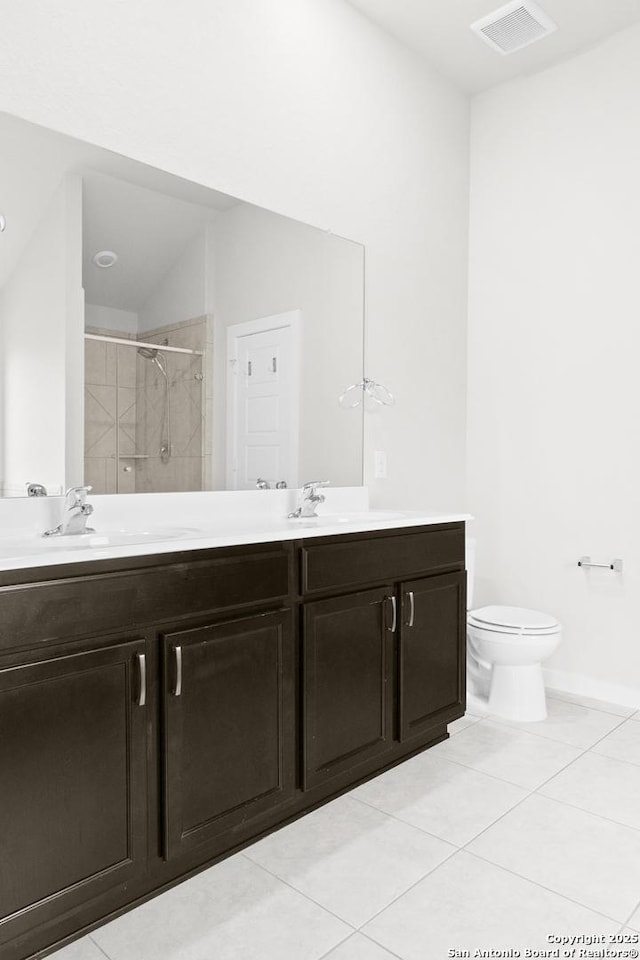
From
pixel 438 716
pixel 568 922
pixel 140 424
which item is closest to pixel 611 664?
pixel 438 716

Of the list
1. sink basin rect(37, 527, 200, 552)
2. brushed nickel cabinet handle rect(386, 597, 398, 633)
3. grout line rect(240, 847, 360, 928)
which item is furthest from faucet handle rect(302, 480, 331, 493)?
grout line rect(240, 847, 360, 928)

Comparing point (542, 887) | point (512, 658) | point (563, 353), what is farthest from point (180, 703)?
point (563, 353)

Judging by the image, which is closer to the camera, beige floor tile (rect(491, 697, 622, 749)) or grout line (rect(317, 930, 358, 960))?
grout line (rect(317, 930, 358, 960))

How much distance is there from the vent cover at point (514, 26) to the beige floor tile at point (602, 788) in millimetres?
2888

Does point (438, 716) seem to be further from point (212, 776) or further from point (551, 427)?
point (551, 427)

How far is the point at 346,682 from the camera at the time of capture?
206 cm

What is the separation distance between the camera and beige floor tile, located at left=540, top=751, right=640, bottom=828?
2.04 m

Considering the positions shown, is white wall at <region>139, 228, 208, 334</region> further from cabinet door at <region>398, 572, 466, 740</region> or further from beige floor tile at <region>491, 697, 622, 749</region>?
beige floor tile at <region>491, 697, 622, 749</region>

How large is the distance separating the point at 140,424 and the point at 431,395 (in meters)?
1.59

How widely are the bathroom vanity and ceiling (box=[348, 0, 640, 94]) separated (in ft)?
6.90

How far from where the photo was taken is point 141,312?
211 cm

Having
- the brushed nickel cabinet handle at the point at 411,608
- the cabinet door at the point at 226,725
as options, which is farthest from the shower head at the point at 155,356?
the brushed nickel cabinet handle at the point at 411,608

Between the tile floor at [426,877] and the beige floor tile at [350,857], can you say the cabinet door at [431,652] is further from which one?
the beige floor tile at [350,857]

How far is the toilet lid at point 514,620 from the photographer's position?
2.69 metres
